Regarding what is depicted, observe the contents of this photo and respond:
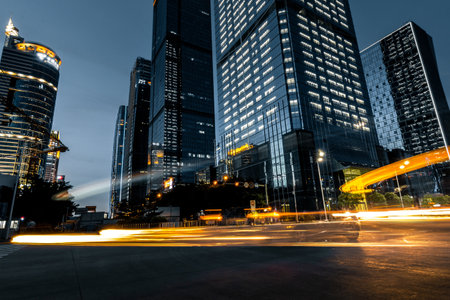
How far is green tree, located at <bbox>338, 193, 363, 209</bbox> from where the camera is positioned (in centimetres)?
6125

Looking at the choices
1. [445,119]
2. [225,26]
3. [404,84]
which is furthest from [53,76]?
[445,119]

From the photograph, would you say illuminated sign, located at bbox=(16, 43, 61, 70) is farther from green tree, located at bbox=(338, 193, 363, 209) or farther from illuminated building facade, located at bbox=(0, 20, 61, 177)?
green tree, located at bbox=(338, 193, 363, 209)

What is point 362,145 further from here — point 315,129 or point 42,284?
point 42,284

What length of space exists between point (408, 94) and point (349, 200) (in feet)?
451

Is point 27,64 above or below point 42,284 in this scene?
above

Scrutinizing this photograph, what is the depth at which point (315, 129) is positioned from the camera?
252ft

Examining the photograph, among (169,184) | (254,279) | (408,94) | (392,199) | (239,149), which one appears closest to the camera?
(254,279)

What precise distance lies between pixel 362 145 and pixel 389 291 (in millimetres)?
99387

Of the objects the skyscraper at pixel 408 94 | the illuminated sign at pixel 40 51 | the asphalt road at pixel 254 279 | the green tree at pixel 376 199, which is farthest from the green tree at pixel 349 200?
the illuminated sign at pixel 40 51

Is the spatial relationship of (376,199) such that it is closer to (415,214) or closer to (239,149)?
(415,214)

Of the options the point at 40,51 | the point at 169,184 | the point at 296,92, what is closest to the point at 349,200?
the point at 296,92

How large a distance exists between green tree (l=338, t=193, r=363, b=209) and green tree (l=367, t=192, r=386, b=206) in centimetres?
986

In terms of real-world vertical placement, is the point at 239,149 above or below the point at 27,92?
below

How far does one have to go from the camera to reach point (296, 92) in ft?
259
